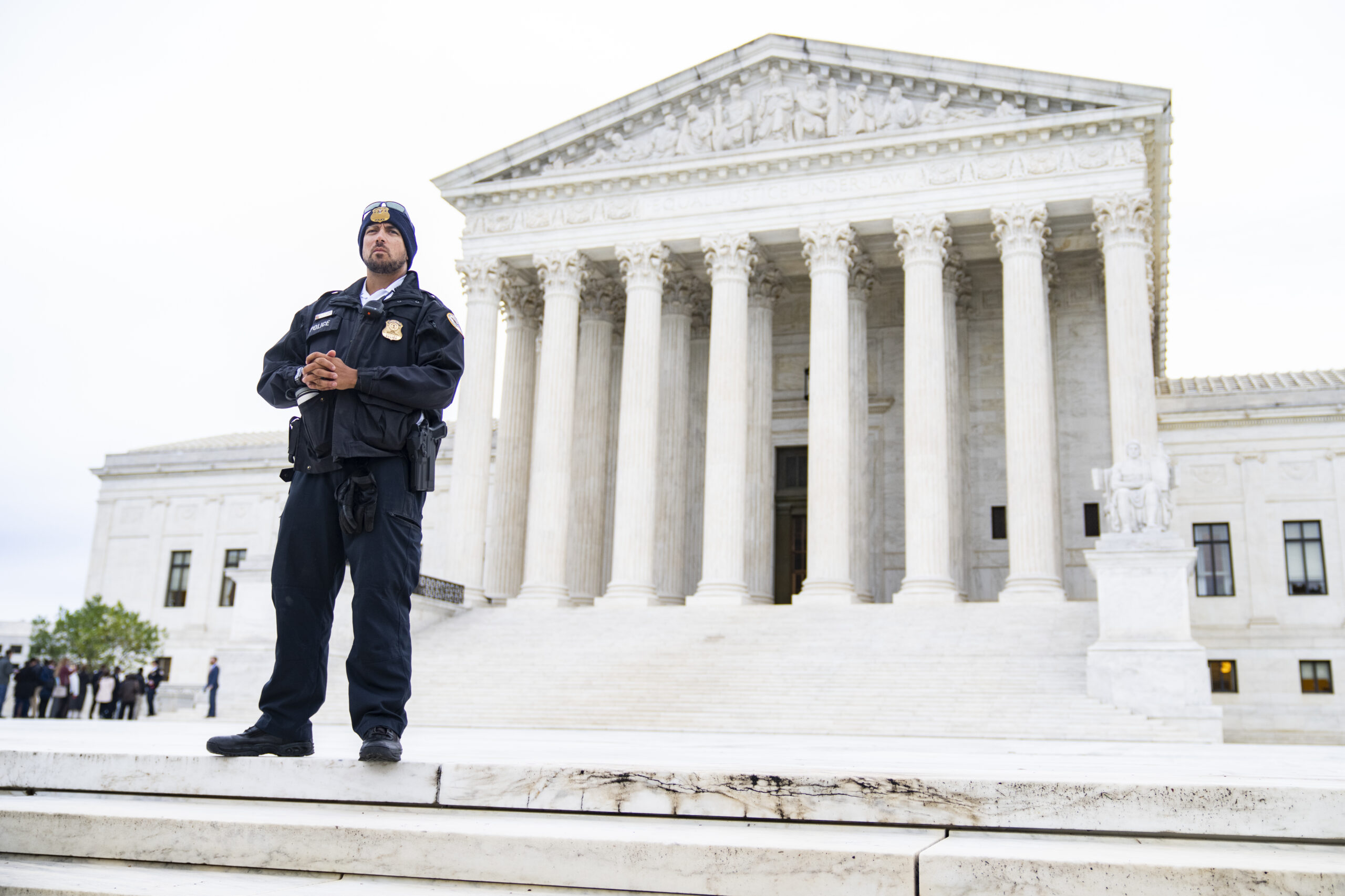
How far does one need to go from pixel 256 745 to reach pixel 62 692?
2710 cm

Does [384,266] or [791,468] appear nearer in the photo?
[384,266]

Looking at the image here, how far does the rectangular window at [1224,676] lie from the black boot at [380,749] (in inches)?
1261

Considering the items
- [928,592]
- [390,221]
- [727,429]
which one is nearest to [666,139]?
[727,429]

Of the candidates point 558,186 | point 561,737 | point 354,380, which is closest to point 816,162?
point 558,186

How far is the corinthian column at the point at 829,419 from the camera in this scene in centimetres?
2861

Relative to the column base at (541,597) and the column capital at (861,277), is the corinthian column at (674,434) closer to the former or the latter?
the column base at (541,597)

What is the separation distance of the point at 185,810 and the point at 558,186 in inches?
1184

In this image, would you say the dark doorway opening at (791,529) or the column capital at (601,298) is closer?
the column capital at (601,298)

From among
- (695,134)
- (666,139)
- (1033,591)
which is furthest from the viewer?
(666,139)

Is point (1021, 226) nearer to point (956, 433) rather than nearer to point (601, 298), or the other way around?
point (956, 433)

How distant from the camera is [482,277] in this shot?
3362cm

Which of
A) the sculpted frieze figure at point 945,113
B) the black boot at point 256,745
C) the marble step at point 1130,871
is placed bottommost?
the marble step at point 1130,871

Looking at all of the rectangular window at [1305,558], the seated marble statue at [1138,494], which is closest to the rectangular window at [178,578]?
the seated marble statue at [1138,494]

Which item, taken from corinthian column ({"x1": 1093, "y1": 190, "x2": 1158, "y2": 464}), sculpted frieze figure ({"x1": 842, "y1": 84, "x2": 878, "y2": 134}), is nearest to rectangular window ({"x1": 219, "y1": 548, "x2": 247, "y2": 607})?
sculpted frieze figure ({"x1": 842, "y1": 84, "x2": 878, "y2": 134})
